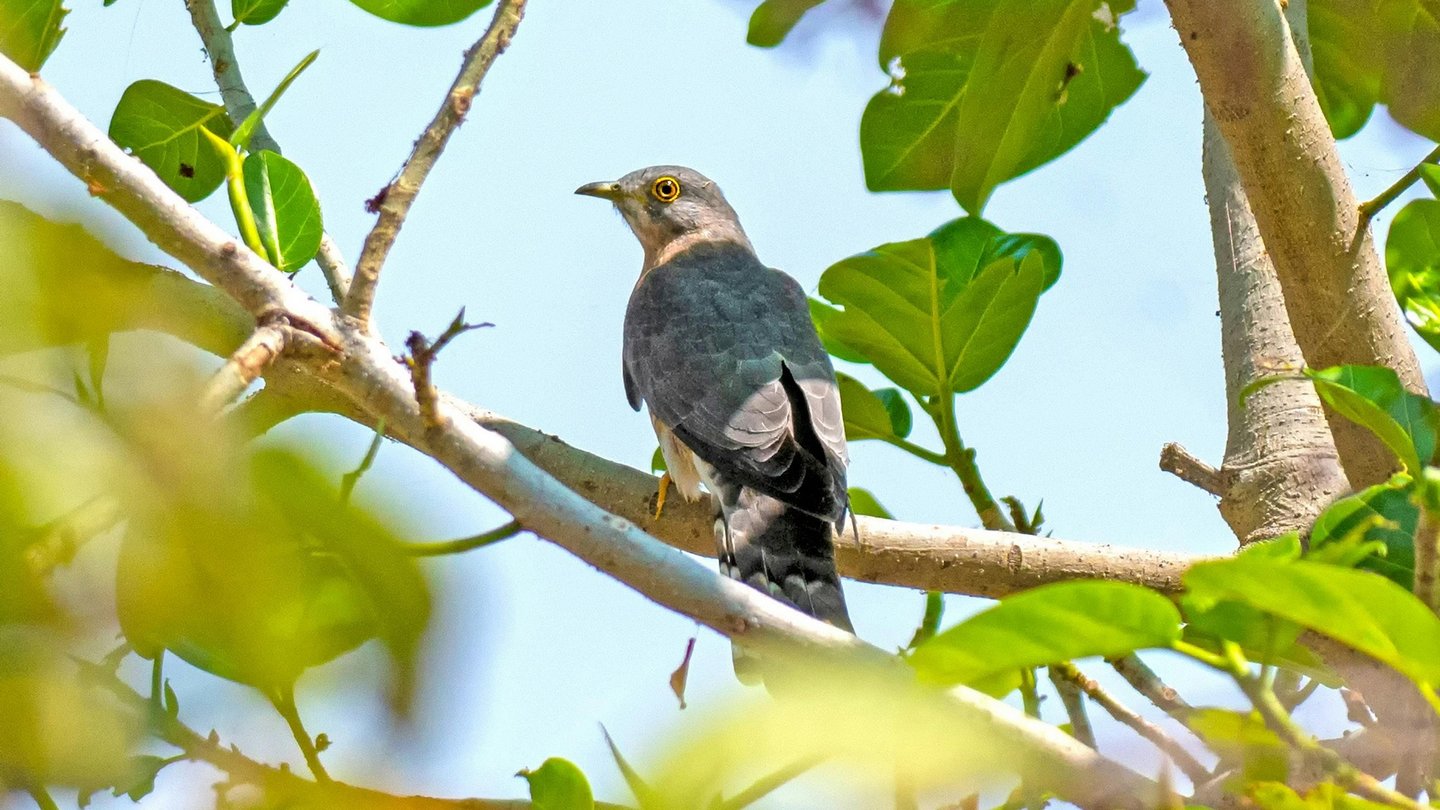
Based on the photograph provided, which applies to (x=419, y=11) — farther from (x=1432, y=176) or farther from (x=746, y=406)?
(x=1432, y=176)

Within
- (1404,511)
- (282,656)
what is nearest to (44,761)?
(282,656)

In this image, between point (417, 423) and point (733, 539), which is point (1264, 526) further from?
point (417, 423)

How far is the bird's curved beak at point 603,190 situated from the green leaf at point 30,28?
4.41 meters

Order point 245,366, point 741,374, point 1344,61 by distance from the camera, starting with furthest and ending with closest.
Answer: point 741,374, point 1344,61, point 245,366

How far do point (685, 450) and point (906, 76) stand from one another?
55.0 inches

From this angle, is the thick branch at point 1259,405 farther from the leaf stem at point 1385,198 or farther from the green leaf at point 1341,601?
the green leaf at point 1341,601

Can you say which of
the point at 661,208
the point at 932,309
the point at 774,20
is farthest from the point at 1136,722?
the point at 661,208

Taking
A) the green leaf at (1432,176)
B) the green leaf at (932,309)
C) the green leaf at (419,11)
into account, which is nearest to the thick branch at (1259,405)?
the green leaf at (932,309)

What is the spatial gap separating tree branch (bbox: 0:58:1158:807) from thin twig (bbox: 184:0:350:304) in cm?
144

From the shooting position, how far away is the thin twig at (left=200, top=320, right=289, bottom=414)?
80 centimetres

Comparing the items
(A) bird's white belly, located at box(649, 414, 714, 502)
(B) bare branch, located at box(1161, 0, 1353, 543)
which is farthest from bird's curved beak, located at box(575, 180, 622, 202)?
(B) bare branch, located at box(1161, 0, 1353, 543)

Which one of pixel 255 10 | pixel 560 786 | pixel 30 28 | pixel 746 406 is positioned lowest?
pixel 560 786

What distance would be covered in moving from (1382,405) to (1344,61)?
2.43 metres

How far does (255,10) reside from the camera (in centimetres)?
339
